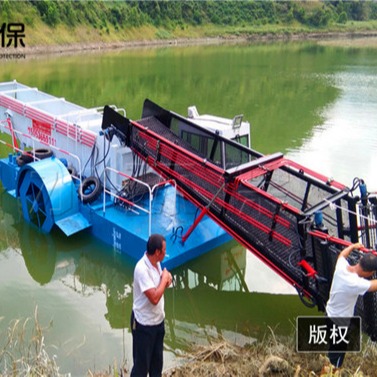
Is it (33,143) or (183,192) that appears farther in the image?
(33,143)

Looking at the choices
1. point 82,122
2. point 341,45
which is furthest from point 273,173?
point 341,45

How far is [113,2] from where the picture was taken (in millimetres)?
46969

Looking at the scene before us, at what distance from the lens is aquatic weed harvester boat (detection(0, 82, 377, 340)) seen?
5.80 m

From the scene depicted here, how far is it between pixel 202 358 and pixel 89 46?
3641 cm

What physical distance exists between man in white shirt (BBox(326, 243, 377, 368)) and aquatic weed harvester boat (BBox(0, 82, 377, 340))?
72cm

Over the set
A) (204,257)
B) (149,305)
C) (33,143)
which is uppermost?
(149,305)

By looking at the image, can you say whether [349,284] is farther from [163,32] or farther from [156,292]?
[163,32]

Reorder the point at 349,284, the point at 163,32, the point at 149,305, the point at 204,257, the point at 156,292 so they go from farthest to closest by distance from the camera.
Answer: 1. the point at 163,32
2. the point at 204,257
3. the point at 349,284
4. the point at 149,305
5. the point at 156,292

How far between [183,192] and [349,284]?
11.1ft

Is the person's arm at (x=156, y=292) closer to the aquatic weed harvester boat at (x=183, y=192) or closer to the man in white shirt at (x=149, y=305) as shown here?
the man in white shirt at (x=149, y=305)

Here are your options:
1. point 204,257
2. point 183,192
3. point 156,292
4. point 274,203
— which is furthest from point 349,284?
point 204,257

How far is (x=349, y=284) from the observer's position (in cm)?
420

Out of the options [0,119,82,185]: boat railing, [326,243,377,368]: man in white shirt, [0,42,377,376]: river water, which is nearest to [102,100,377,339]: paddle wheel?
[326,243,377,368]: man in white shirt

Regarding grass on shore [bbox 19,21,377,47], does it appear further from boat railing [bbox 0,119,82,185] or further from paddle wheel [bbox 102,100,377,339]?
paddle wheel [bbox 102,100,377,339]
